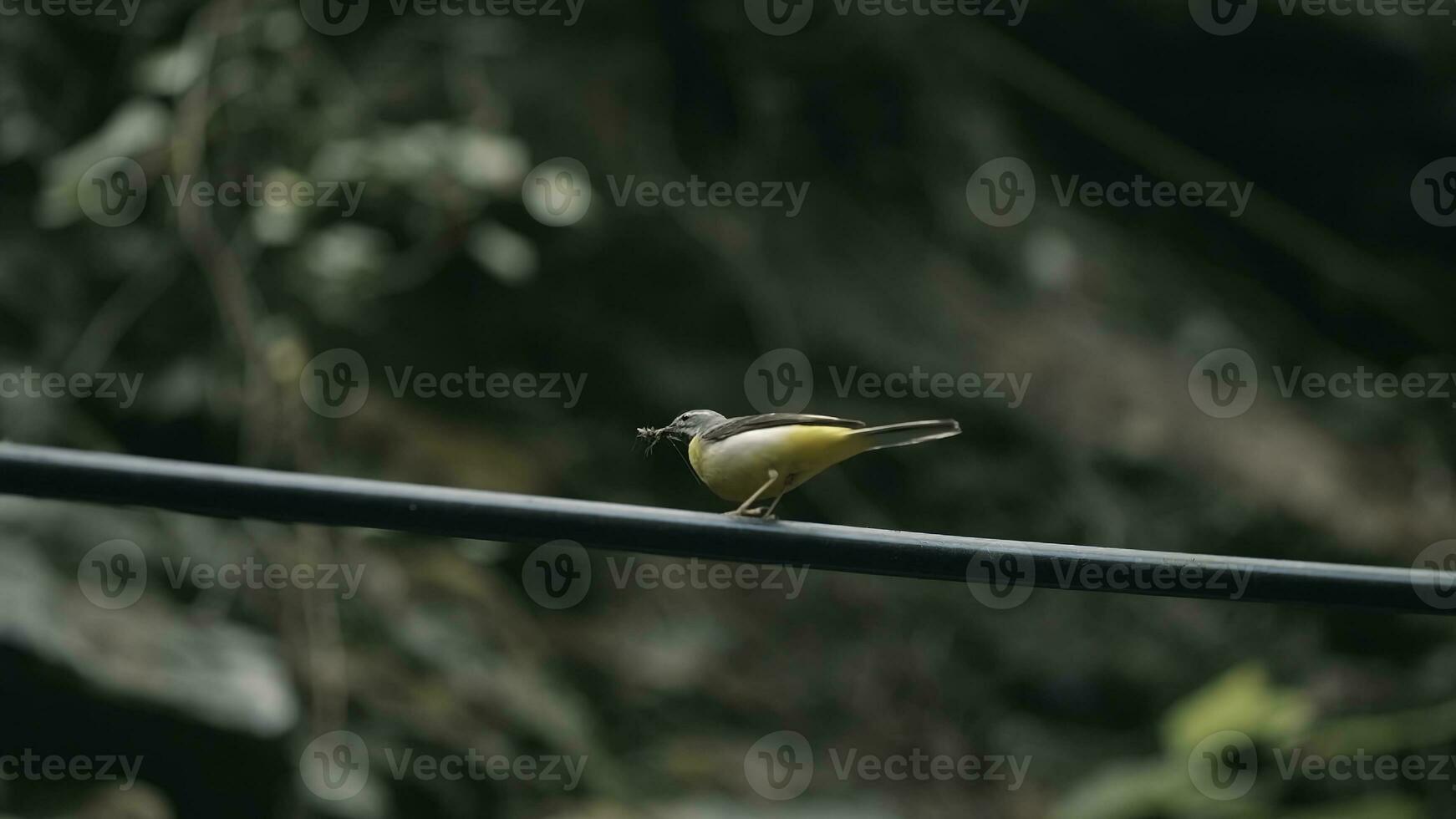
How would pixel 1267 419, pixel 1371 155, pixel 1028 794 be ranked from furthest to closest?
pixel 1371 155
pixel 1267 419
pixel 1028 794

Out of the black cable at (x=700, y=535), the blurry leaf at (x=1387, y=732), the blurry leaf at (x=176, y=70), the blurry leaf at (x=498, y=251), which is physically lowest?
the blurry leaf at (x=1387, y=732)

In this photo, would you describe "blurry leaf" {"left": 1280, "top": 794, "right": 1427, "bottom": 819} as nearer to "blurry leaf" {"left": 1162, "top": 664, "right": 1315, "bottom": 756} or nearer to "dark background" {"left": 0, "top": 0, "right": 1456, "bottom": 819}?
"dark background" {"left": 0, "top": 0, "right": 1456, "bottom": 819}

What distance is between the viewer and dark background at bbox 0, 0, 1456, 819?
4.43m

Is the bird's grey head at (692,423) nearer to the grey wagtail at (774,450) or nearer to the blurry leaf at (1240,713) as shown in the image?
the grey wagtail at (774,450)

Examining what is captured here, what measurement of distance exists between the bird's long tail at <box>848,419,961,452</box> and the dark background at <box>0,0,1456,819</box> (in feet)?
7.02

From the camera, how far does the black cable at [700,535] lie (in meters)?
1.92

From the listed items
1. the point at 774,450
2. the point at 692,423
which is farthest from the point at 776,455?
the point at 692,423

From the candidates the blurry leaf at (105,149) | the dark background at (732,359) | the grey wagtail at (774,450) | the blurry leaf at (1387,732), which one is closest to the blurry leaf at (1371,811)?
the dark background at (732,359)

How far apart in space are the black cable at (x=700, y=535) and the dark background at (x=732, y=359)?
1.95 m

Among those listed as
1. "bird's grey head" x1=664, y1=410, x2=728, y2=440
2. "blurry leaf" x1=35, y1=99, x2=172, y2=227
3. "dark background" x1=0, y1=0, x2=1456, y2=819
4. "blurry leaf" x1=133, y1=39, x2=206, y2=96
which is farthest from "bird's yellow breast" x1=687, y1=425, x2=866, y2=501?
"blurry leaf" x1=133, y1=39, x2=206, y2=96

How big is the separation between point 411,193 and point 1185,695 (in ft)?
14.3

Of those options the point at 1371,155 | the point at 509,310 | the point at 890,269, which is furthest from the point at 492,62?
the point at 1371,155

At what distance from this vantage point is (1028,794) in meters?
5.77

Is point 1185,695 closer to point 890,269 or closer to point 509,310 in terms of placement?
point 890,269
